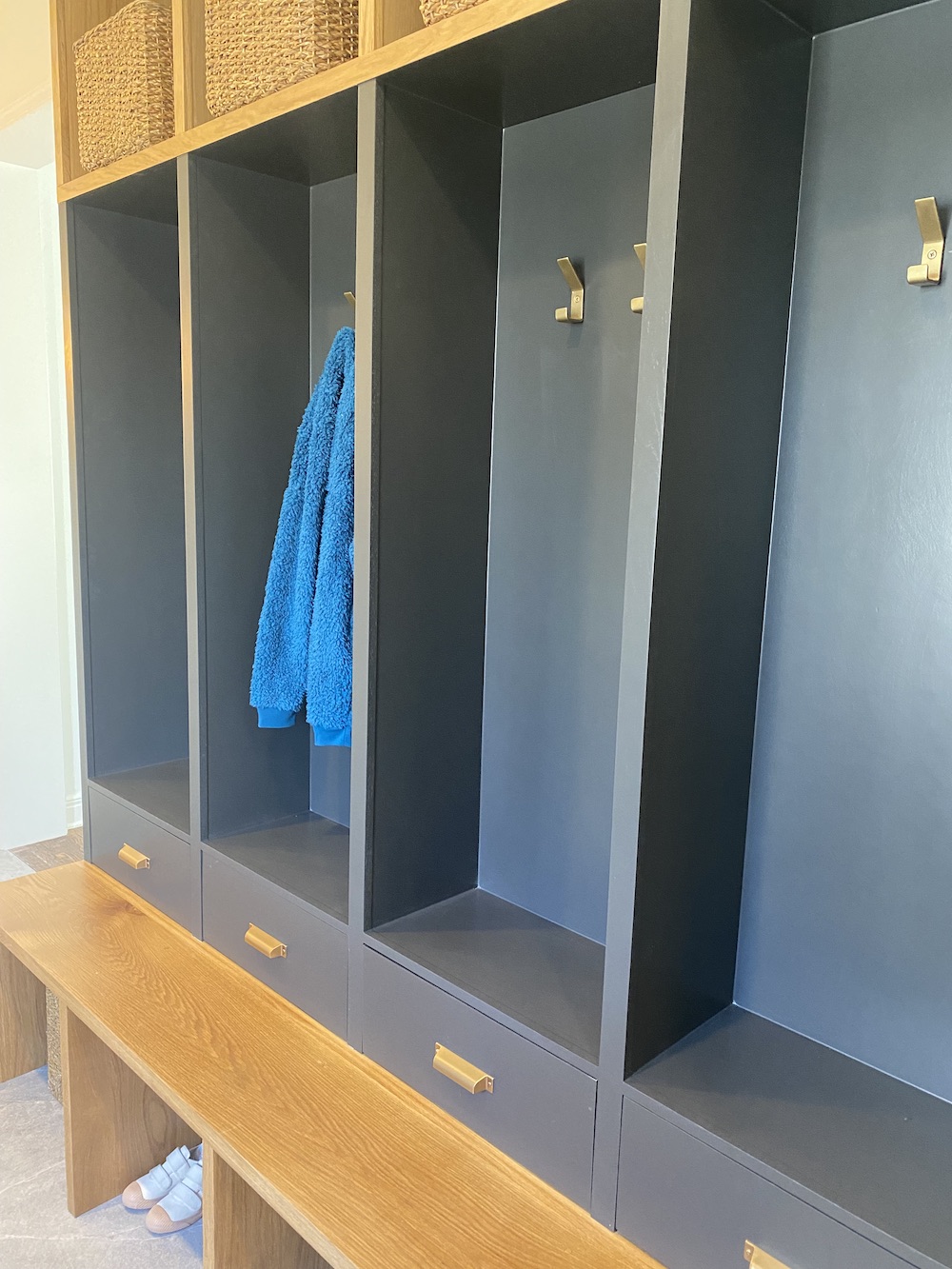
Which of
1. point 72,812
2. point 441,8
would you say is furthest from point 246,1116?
point 72,812

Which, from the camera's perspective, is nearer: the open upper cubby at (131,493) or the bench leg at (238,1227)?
the bench leg at (238,1227)

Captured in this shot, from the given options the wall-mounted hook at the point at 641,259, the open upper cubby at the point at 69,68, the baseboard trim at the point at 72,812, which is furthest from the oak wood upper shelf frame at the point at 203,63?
the baseboard trim at the point at 72,812

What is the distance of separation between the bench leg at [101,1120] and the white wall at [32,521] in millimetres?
1879

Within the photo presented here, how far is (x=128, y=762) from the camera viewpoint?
243 cm

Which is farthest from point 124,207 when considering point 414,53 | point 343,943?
point 343,943

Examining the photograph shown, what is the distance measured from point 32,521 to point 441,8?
8.68 feet

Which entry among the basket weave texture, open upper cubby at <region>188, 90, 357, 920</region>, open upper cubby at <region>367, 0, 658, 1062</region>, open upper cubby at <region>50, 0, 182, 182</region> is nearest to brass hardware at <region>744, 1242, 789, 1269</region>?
open upper cubby at <region>367, 0, 658, 1062</region>

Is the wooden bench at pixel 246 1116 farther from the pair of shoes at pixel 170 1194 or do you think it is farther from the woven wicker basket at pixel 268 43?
the woven wicker basket at pixel 268 43

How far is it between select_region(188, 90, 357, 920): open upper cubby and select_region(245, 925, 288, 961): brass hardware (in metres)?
0.11

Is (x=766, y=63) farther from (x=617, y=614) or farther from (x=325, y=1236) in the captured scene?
(x=325, y=1236)

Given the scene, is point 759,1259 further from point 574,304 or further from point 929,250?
point 574,304

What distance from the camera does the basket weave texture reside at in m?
1.26

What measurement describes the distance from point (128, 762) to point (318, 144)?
1514 mm

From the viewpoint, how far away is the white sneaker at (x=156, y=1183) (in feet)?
6.13
